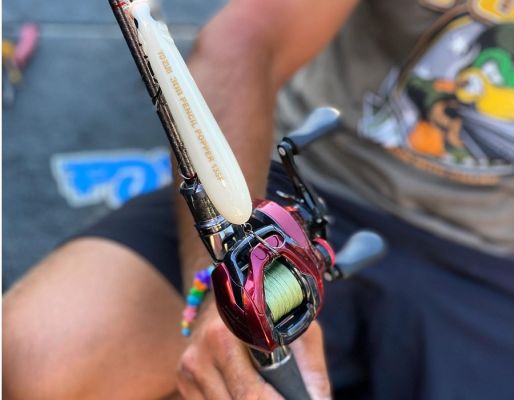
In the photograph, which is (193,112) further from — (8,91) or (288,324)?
(8,91)

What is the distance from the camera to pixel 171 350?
0.65 m

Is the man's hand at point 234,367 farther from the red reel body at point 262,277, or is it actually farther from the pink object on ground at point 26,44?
the pink object on ground at point 26,44

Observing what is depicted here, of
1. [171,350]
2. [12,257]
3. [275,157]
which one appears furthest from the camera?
[12,257]

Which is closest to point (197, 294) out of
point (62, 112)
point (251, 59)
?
point (251, 59)

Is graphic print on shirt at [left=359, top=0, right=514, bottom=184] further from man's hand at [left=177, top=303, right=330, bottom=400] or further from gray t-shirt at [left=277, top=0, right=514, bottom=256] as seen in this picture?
man's hand at [left=177, top=303, right=330, bottom=400]

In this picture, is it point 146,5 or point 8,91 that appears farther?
point 8,91

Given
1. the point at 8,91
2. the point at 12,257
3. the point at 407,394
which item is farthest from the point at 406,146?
the point at 8,91

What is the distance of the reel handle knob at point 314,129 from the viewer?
15.7 inches

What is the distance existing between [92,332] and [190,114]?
1.33 ft

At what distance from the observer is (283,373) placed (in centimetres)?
38

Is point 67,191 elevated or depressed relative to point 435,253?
depressed

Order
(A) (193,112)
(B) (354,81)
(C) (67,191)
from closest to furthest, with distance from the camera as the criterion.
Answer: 1. (A) (193,112)
2. (B) (354,81)
3. (C) (67,191)

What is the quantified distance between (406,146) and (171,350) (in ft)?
1.11

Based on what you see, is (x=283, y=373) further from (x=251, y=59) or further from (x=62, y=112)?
(x=62, y=112)
